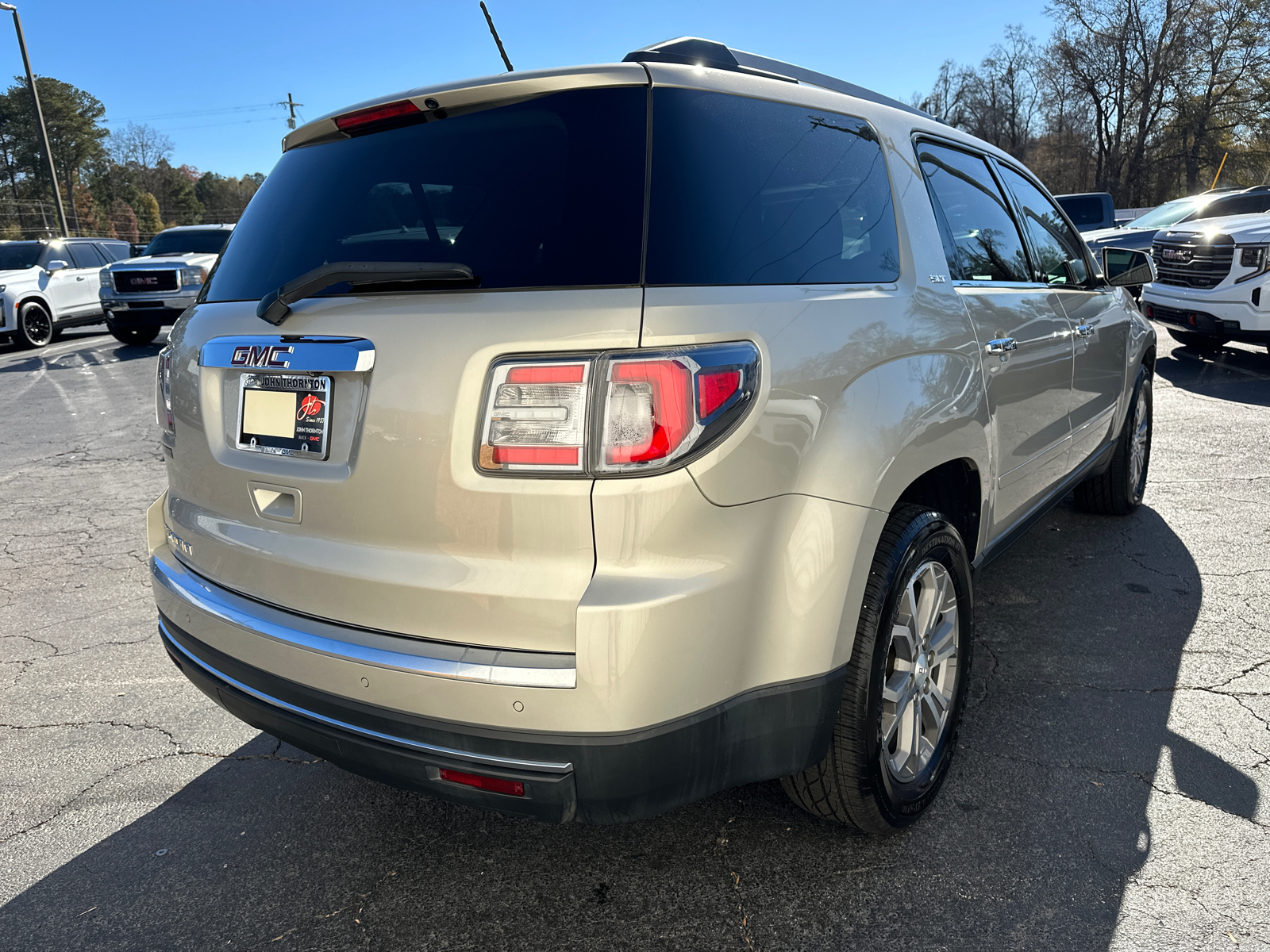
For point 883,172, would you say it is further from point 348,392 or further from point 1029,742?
point 1029,742

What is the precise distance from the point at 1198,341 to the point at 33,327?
17007 mm

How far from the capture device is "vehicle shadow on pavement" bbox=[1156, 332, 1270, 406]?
8.60m

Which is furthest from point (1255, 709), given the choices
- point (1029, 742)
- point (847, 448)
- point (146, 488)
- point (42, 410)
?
point (42, 410)

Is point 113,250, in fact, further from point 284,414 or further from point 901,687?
point 901,687

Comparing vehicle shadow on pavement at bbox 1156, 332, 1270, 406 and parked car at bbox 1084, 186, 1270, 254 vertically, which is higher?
parked car at bbox 1084, 186, 1270, 254

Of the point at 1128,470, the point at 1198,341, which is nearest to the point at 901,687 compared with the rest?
the point at 1128,470

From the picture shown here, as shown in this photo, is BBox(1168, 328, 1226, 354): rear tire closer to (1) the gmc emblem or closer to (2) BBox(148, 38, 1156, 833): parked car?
(2) BBox(148, 38, 1156, 833): parked car

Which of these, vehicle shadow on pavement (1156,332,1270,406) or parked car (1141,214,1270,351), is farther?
parked car (1141,214,1270,351)

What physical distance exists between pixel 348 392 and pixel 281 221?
73 centimetres

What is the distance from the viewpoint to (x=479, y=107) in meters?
2.00

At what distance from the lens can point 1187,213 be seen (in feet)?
49.0

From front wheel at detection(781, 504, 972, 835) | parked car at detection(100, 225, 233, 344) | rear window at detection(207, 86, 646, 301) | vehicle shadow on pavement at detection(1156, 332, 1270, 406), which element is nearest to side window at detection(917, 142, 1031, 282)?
front wheel at detection(781, 504, 972, 835)

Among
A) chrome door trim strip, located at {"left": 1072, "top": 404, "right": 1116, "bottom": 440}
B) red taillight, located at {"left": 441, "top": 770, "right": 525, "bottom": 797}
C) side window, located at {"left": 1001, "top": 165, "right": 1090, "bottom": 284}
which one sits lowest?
red taillight, located at {"left": 441, "top": 770, "right": 525, "bottom": 797}

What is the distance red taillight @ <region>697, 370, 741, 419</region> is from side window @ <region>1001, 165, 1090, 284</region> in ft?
7.58
